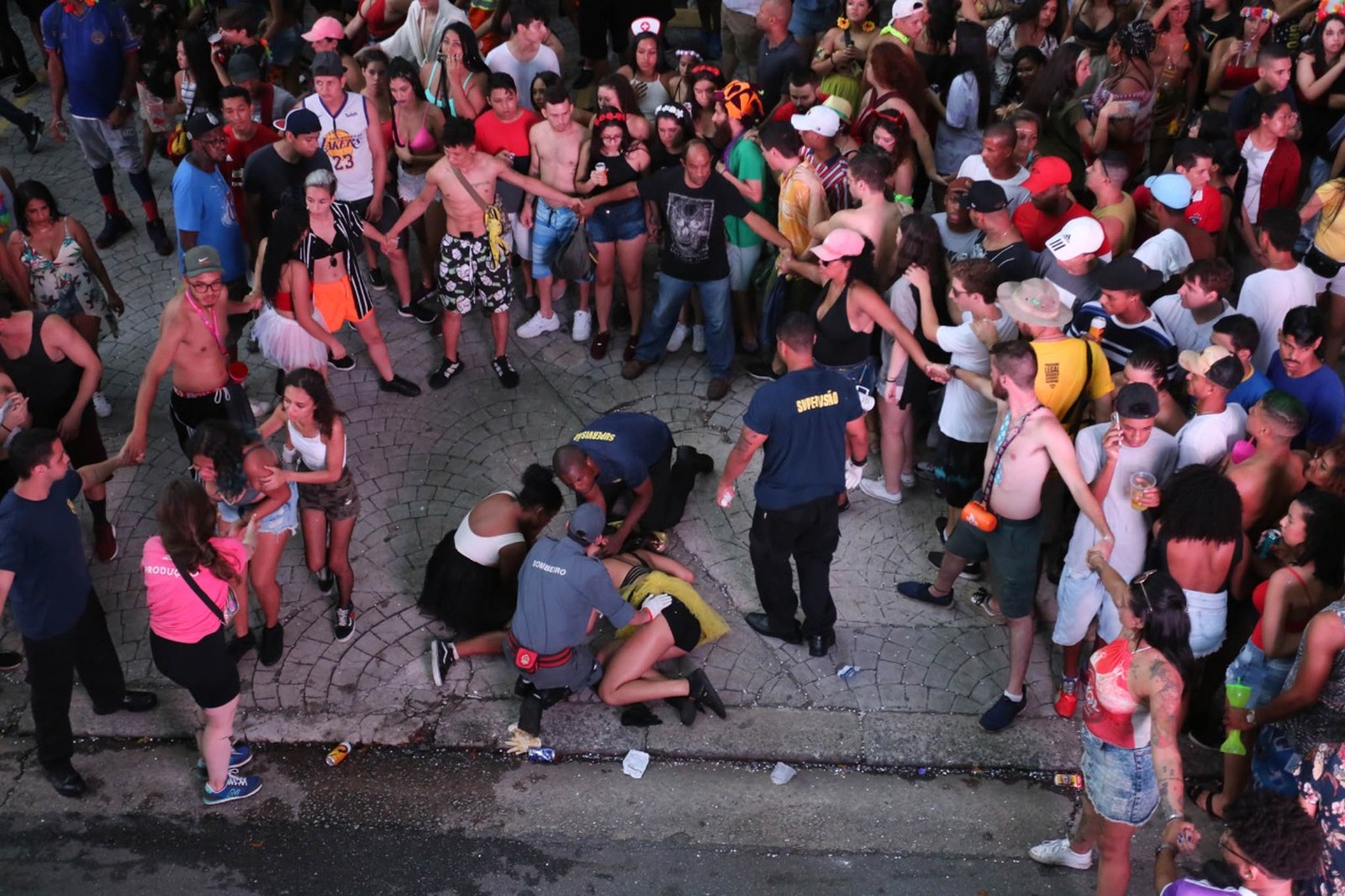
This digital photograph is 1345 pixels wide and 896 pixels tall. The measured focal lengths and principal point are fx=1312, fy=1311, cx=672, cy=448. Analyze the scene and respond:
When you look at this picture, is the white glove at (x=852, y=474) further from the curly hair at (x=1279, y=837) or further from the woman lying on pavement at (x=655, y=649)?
the curly hair at (x=1279, y=837)

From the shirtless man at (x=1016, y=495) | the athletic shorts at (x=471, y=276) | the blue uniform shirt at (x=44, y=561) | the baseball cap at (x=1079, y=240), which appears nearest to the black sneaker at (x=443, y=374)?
the athletic shorts at (x=471, y=276)

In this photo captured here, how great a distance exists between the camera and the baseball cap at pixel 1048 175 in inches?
290

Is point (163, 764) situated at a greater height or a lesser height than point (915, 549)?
lesser

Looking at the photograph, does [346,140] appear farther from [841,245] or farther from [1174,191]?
[1174,191]

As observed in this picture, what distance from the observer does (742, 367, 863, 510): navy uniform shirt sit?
20.3 ft

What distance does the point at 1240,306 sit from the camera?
693 cm

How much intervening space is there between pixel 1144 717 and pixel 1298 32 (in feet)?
20.8

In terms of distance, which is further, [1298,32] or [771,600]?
[1298,32]

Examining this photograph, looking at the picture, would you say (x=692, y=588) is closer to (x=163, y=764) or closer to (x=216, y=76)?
(x=163, y=764)

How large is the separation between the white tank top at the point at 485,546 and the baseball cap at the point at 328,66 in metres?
3.46

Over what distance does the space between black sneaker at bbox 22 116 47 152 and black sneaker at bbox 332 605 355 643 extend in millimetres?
6561

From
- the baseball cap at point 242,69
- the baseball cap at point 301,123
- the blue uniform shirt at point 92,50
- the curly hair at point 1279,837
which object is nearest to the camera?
the curly hair at point 1279,837

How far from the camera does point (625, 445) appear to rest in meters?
7.02

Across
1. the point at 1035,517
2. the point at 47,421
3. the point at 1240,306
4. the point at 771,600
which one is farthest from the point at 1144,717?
the point at 47,421
